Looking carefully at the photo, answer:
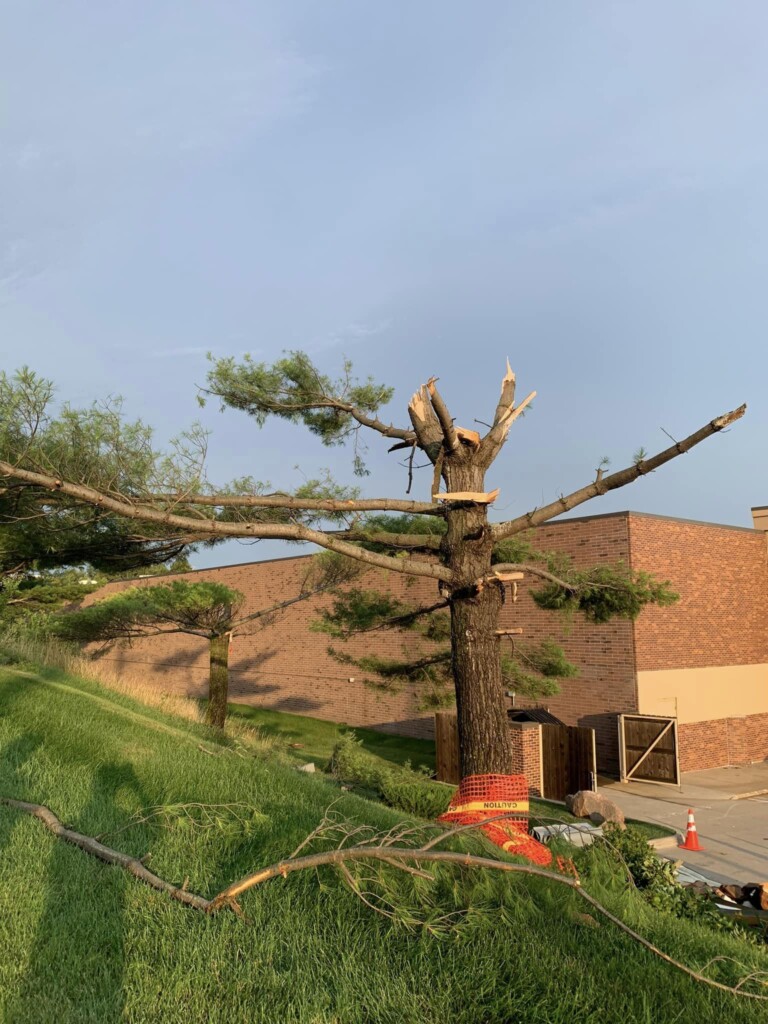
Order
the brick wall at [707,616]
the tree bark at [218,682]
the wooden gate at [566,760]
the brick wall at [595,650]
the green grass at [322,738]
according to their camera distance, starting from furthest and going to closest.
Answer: the green grass at [322,738]
the brick wall at [707,616]
the brick wall at [595,650]
the wooden gate at [566,760]
the tree bark at [218,682]

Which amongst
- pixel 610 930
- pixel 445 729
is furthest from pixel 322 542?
pixel 445 729

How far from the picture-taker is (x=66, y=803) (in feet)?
17.3

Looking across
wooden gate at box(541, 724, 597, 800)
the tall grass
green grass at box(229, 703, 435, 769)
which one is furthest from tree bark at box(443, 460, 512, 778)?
green grass at box(229, 703, 435, 769)

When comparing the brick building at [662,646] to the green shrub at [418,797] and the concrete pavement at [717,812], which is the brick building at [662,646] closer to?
the concrete pavement at [717,812]

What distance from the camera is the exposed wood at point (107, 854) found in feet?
12.5

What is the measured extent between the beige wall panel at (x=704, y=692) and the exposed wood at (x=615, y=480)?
1213 cm

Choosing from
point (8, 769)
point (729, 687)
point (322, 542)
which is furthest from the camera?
point (729, 687)

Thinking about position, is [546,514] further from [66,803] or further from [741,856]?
[741,856]

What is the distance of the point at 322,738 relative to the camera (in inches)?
983

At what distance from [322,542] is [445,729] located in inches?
462

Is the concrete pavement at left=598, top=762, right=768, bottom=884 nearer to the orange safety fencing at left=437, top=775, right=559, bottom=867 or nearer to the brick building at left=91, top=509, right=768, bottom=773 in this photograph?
the brick building at left=91, top=509, right=768, bottom=773

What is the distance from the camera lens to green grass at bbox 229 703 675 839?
21.1 meters

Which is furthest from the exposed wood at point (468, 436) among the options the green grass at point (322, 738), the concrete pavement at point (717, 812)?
the green grass at point (322, 738)

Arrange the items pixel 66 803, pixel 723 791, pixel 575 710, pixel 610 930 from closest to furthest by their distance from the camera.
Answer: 1. pixel 610 930
2. pixel 66 803
3. pixel 723 791
4. pixel 575 710
